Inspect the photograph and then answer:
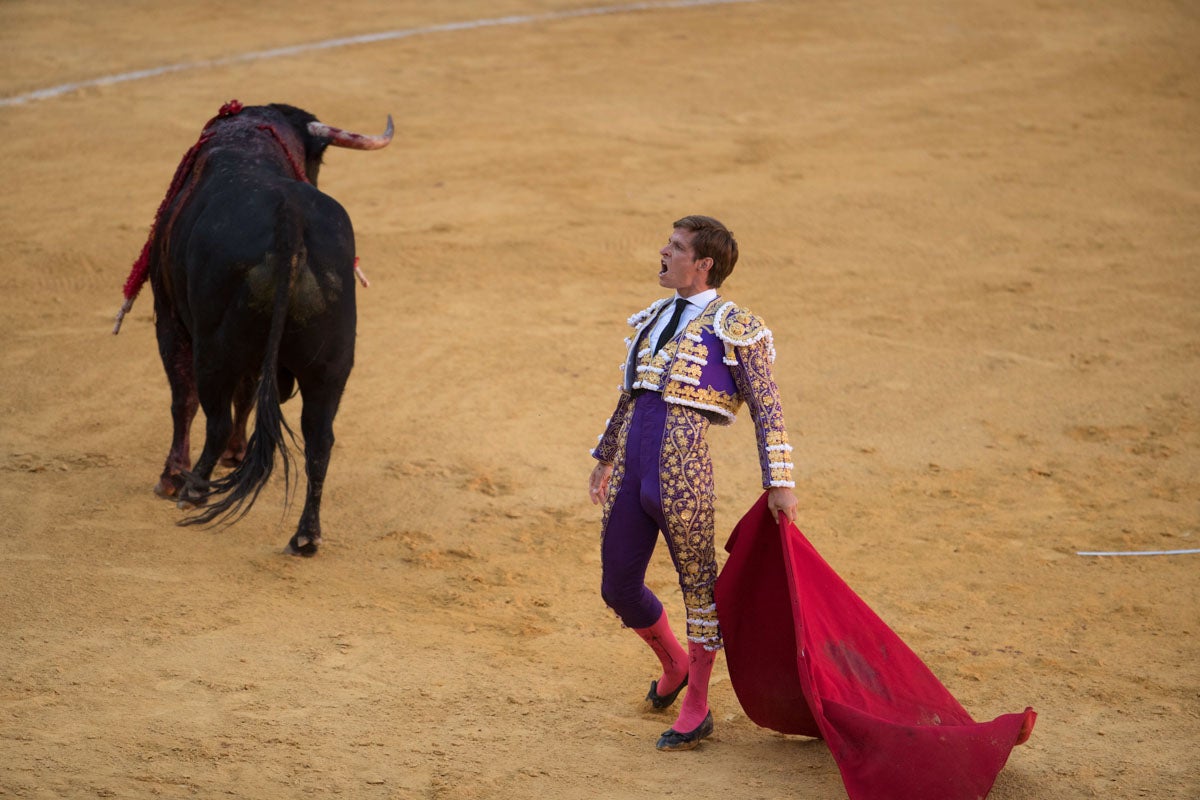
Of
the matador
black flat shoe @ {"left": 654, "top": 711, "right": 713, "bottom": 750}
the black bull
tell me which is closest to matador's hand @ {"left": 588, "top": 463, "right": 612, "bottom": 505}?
the matador

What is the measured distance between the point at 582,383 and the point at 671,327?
3.65 meters

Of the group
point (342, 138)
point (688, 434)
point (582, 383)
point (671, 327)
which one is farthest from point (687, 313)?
point (582, 383)

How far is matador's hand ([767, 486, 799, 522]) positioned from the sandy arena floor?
0.79 m

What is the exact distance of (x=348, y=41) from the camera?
13.8 m

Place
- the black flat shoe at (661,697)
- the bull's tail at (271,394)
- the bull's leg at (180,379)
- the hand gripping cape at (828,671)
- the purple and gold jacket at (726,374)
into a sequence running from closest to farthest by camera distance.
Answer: the hand gripping cape at (828,671), the purple and gold jacket at (726,374), the black flat shoe at (661,697), the bull's tail at (271,394), the bull's leg at (180,379)

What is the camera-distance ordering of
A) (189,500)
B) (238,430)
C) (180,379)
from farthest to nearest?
(238,430), (180,379), (189,500)

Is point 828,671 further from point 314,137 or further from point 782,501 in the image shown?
point 314,137

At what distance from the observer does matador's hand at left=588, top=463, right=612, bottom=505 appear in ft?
13.9

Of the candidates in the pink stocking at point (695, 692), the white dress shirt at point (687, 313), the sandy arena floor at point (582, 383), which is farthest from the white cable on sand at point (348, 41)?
the pink stocking at point (695, 692)

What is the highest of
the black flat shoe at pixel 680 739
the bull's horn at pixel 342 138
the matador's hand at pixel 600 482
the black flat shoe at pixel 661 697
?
the bull's horn at pixel 342 138

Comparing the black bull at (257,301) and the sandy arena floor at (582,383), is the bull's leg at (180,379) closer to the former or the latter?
the black bull at (257,301)

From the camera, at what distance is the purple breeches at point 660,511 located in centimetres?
393

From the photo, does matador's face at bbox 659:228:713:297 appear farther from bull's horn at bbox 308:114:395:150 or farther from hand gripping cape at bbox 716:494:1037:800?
bull's horn at bbox 308:114:395:150

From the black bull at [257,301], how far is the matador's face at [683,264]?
180 cm
